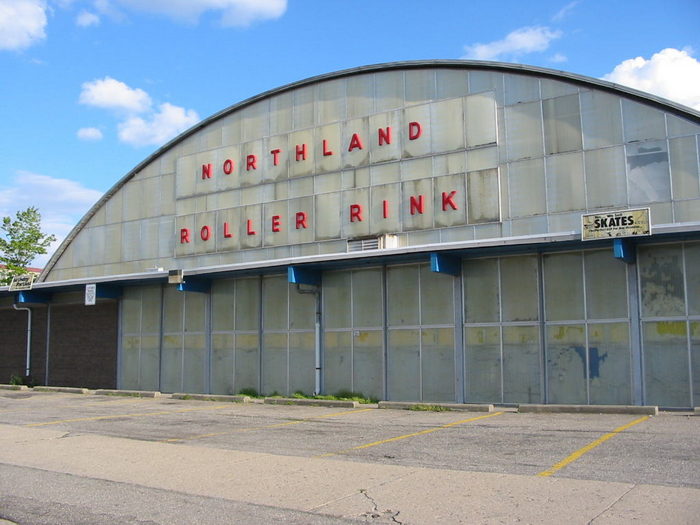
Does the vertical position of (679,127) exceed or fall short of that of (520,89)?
it falls short

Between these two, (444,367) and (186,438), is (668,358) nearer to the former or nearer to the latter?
(444,367)

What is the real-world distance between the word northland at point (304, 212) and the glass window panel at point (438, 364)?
4.83 metres

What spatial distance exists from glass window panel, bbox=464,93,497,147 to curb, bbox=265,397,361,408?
→ 9.71 meters

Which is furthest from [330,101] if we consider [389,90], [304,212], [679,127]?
[679,127]

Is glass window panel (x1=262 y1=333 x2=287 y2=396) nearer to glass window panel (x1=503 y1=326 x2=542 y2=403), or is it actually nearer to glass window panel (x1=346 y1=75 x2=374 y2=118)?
glass window panel (x1=503 y1=326 x2=542 y2=403)


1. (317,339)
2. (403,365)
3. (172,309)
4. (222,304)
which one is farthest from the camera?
(172,309)

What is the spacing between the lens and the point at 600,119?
21.3 metres

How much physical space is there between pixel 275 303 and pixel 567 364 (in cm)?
1056

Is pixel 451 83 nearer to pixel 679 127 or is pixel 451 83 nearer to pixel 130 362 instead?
pixel 679 127

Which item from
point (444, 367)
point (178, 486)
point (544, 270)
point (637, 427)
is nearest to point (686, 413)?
point (637, 427)

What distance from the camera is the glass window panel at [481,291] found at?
20531 millimetres

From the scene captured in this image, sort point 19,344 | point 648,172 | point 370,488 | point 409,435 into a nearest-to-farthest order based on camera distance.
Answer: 1. point 370,488
2. point 409,435
3. point 648,172
4. point 19,344

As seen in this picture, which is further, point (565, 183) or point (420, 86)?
point (420, 86)

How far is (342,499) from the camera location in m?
8.30
